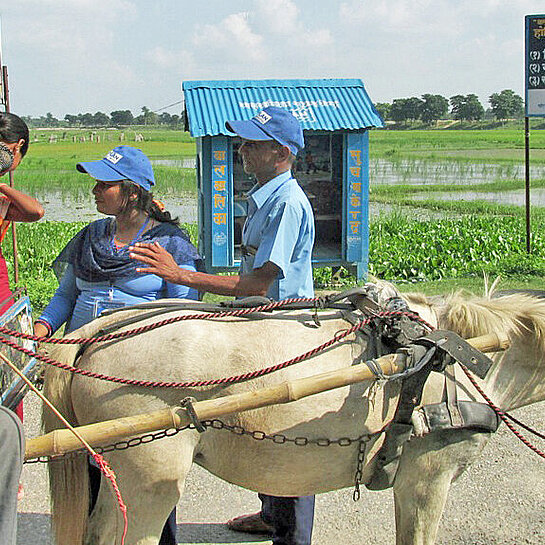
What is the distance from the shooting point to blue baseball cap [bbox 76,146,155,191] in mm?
3242

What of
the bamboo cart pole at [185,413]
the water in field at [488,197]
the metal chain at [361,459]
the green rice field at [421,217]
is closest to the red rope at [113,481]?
the bamboo cart pole at [185,413]

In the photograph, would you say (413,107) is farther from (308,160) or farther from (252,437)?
(252,437)

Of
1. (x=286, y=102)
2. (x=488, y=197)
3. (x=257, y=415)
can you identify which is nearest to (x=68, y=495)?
(x=257, y=415)

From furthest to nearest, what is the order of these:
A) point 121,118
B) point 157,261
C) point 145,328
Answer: point 121,118, point 157,261, point 145,328

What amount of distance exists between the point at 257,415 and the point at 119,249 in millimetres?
1076

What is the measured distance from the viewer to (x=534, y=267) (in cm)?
991

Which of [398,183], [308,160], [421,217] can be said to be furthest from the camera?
[398,183]

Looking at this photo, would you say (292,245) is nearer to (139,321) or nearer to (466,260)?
(139,321)

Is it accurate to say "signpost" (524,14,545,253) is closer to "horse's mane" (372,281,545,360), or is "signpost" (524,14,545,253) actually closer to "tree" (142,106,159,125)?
"horse's mane" (372,281,545,360)

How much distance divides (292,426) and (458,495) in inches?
75.2

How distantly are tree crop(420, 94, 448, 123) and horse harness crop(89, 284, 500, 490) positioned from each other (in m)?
62.7

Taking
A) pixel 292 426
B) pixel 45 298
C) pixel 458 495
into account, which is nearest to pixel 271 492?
pixel 292 426

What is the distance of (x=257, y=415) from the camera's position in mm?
2758

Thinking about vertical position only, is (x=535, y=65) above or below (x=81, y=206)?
above
